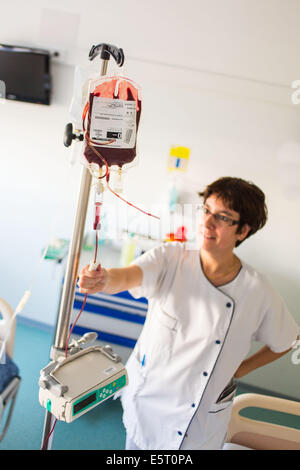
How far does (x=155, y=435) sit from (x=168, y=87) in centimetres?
180

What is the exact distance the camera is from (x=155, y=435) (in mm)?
1055

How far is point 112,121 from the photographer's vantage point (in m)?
0.53

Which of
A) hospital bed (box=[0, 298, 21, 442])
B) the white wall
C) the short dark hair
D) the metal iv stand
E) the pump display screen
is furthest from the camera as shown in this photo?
the white wall

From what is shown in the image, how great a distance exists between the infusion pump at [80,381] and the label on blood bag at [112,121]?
16.5 inches

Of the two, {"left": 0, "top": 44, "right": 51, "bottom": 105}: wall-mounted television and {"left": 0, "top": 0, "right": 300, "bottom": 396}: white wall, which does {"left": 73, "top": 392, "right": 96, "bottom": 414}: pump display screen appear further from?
{"left": 0, "top": 44, "right": 51, "bottom": 105}: wall-mounted television

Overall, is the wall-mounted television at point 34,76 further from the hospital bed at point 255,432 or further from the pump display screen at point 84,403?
the hospital bed at point 255,432

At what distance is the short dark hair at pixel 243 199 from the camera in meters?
0.94

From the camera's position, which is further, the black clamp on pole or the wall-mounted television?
the wall-mounted television

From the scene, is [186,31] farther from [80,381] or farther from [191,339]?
[80,381]

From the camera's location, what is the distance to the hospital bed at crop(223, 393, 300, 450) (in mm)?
1174

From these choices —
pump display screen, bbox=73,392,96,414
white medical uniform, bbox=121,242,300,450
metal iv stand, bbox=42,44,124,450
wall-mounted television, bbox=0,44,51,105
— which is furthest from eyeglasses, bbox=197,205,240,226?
wall-mounted television, bbox=0,44,51,105

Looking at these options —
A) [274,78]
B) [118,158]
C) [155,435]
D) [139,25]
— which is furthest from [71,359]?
[274,78]

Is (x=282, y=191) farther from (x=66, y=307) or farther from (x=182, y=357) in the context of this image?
(x=66, y=307)

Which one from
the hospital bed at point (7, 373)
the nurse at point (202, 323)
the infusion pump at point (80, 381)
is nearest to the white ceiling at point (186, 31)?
the nurse at point (202, 323)
